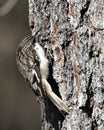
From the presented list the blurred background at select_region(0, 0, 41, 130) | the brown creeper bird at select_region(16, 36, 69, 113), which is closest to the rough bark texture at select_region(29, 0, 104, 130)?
the brown creeper bird at select_region(16, 36, 69, 113)

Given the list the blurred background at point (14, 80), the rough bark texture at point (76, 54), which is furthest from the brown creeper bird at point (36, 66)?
the blurred background at point (14, 80)

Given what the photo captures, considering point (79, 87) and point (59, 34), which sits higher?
point (59, 34)

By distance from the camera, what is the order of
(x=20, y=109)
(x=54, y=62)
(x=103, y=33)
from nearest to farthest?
(x=103, y=33)
(x=54, y=62)
(x=20, y=109)

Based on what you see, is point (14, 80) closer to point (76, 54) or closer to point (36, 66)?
point (36, 66)

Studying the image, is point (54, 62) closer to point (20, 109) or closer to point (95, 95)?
point (95, 95)

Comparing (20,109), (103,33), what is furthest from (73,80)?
(20,109)
